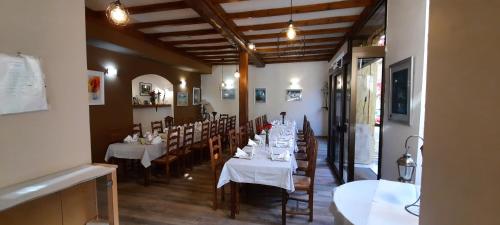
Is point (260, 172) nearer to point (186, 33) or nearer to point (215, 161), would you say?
point (215, 161)

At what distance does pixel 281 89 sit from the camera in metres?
8.62

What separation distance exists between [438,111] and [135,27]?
199 inches

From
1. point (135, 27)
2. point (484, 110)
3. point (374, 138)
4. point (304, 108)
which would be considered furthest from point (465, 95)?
point (304, 108)

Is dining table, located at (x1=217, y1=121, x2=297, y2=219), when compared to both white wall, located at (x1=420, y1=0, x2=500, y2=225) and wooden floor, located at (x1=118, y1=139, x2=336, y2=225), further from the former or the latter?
white wall, located at (x1=420, y1=0, x2=500, y2=225)

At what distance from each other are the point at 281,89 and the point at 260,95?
0.84 m

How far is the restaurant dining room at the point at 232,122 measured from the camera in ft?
2.33

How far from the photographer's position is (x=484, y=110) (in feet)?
1.74

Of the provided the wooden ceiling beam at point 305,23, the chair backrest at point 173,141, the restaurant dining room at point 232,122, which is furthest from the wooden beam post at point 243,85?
the chair backrest at point 173,141

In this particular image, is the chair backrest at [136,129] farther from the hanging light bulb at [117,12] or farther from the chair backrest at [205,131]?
the hanging light bulb at [117,12]

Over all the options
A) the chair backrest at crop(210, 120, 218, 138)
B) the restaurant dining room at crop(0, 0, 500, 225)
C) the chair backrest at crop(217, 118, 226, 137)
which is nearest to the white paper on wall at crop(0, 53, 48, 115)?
the restaurant dining room at crop(0, 0, 500, 225)

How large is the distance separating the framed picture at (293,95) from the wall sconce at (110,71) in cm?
564

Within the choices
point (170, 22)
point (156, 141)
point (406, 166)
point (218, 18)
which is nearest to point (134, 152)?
point (156, 141)

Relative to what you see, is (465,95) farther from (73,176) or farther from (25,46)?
(25,46)

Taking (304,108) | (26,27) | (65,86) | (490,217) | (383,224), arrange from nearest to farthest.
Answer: (490,217) < (383,224) < (26,27) < (65,86) < (304,108)
